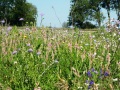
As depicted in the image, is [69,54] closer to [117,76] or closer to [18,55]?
[18,55]

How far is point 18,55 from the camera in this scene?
448 cm

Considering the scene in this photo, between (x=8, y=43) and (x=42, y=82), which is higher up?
(x=8, y=43)

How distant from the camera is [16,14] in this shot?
92.2 m

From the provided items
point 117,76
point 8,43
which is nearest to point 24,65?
point 8,43

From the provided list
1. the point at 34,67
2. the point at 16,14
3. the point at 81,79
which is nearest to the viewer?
the point at 81,79

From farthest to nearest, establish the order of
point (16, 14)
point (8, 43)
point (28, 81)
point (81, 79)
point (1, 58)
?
point (16, 14)
point (8, 43)
point (1, 58)
point (28, 81)
point (81, 79)

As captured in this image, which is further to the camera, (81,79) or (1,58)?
(1,58)

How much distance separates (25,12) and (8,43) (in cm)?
→ 9298

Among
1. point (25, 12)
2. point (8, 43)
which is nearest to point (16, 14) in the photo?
point (25, 12)

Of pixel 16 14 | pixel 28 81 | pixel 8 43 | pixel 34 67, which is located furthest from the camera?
pixel 16 14

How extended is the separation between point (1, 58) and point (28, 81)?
2.73 ft

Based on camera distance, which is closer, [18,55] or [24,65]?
[24,65]

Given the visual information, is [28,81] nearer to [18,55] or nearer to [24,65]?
[24,65]

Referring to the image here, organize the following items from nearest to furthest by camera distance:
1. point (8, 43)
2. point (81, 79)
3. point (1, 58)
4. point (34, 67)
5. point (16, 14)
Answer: point (81, 79) < point (34, 67) < point (1, 58) < point (8, 43) < point (16, 14)
